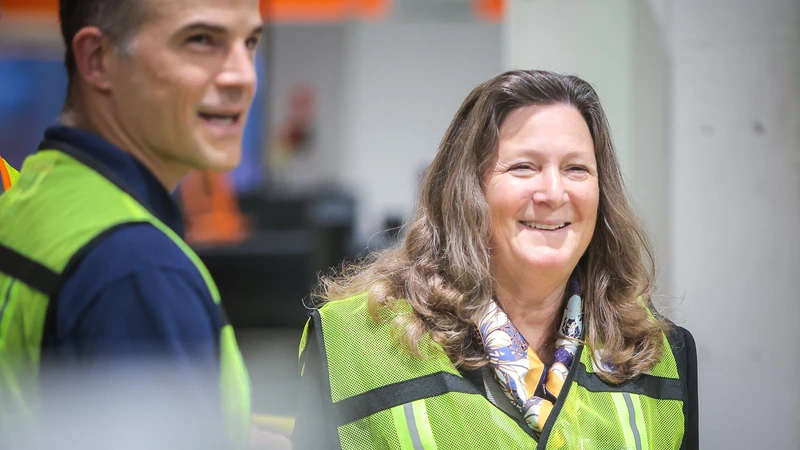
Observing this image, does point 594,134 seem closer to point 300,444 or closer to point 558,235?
point 558,235

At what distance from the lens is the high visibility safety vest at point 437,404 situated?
157 centimetres

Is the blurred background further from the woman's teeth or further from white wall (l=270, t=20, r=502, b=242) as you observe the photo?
white wall (l=270, t=20, r=502, b=242)

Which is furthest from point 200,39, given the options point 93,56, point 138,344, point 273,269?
point 273,269

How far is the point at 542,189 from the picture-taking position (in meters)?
1.63

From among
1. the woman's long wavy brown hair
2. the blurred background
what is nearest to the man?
the woman's long wavy brown hair

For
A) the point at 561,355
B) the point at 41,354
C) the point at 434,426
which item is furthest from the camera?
the point at 561,355

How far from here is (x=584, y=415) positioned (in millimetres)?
1641

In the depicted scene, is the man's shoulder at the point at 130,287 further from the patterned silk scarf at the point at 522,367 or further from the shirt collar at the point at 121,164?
the patterned silk scarf at the point at 522,367

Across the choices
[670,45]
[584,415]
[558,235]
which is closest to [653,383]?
[584,415]

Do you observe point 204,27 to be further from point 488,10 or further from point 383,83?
point 383,83

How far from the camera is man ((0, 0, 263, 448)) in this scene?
1147 mm

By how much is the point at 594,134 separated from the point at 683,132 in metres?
0.71

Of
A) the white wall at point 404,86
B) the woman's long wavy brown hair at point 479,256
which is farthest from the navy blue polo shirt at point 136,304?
the white wall at point 404,86

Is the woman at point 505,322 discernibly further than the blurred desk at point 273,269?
No
